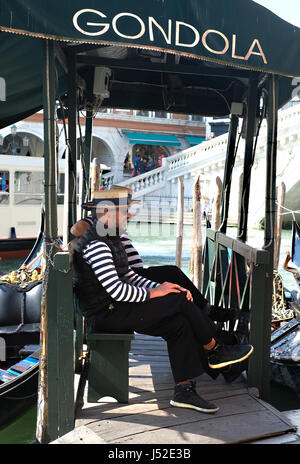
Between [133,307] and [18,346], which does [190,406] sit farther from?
[18,346]

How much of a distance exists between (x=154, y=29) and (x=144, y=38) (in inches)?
2.5

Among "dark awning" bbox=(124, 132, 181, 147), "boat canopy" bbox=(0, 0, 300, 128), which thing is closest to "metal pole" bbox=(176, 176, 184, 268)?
"boat canopy" bbox=(0, 0, 300, 128)

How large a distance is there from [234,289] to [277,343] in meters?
1.85

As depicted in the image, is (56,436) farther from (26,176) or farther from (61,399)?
(26,176)

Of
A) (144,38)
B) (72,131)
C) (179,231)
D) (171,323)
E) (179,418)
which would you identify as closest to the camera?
(144,38)

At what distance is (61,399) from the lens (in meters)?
2.54

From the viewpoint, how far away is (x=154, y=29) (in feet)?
7.64

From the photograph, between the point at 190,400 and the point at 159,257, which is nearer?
the point at 190,400

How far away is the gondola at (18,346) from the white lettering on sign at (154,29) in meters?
2.77

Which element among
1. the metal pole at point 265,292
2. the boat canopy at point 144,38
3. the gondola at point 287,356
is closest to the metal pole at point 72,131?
the boat canopy at point 144,38

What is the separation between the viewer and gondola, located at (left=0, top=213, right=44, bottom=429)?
161 inches

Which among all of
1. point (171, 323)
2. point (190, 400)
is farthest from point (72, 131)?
point (190, 400)

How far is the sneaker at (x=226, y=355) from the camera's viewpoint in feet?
8.98
